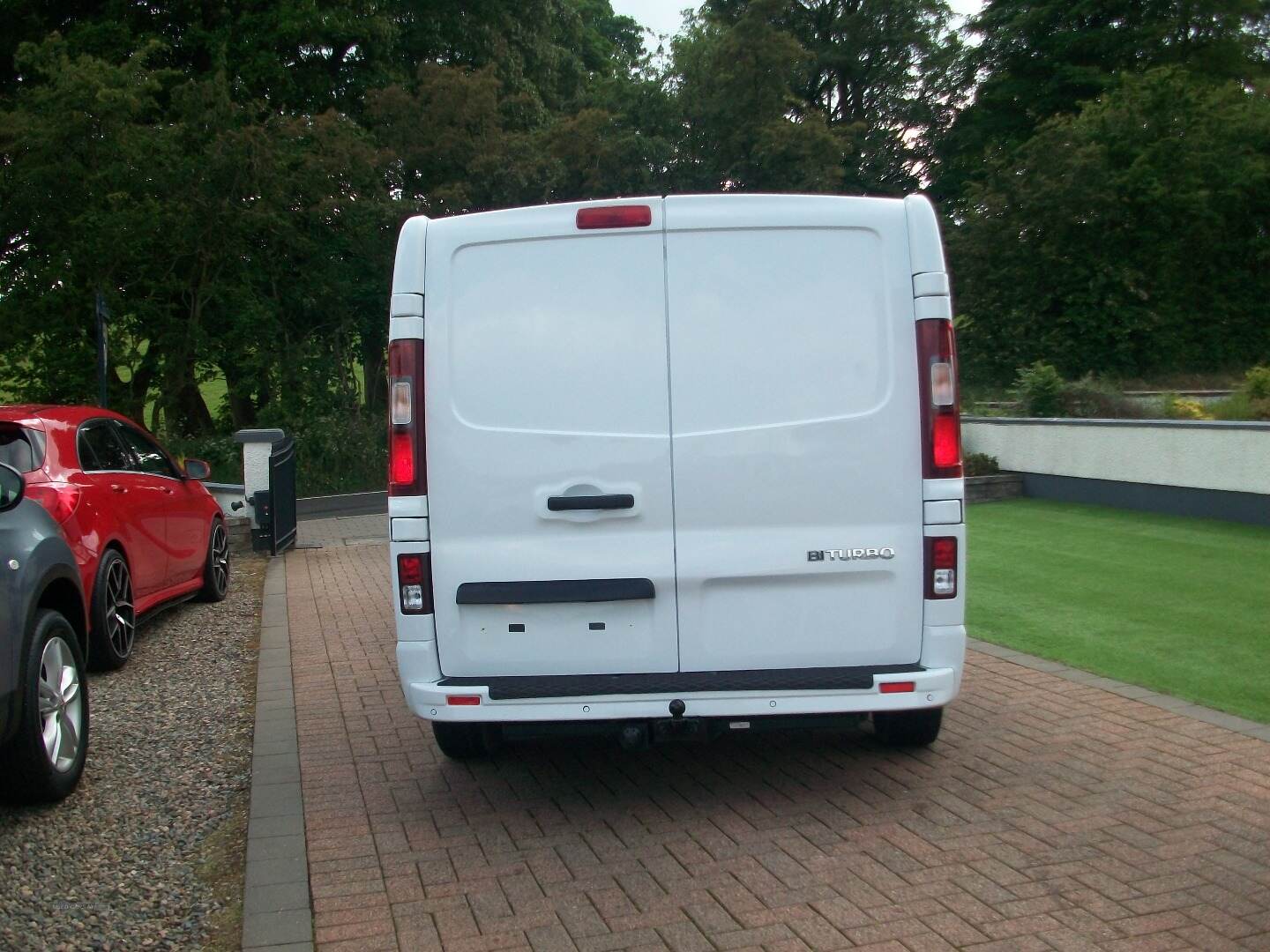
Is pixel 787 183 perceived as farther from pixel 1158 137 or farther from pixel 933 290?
pixel 933 290

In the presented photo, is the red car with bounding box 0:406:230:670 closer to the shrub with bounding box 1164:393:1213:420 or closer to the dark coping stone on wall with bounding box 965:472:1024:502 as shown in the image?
the dark coping stone on wall with bounding box 965:472:1024:502

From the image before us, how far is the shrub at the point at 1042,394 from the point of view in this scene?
1759cm

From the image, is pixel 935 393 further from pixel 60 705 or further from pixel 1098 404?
pixel 1098 404

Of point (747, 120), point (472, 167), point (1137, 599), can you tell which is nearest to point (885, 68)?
point (747, 120)

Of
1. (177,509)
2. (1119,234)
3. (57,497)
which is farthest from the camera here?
(1119,234)

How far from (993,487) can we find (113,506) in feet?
35.2

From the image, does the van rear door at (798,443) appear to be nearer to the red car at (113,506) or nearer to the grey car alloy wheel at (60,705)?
the grey car alloy wheel at (60,705)

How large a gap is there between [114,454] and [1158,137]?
89.6 feet

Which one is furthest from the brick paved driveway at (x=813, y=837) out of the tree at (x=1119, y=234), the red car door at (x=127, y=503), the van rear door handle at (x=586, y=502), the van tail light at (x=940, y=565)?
the tree at (x=1119, y=234)

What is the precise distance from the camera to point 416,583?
5.04m

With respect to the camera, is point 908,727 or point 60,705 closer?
point 60,705

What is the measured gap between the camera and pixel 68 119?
67.7 feet

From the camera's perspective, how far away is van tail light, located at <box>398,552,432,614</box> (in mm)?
5035

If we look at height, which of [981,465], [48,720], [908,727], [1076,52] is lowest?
[908,727]
